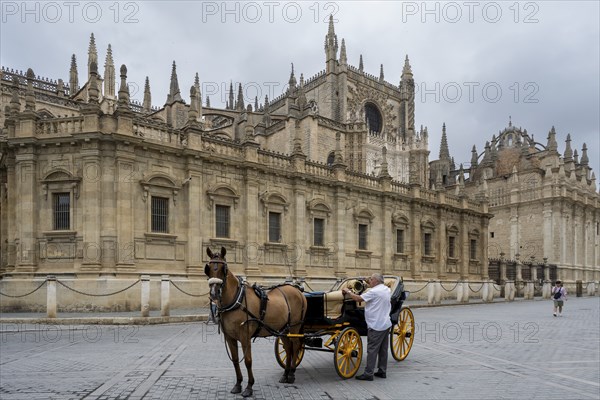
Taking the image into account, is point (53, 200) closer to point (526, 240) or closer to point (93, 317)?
point (93, 317)

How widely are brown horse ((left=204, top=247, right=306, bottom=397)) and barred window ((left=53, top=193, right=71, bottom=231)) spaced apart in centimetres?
1384

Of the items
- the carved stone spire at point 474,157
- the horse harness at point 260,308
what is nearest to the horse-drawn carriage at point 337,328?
the horse harness at point 260,308

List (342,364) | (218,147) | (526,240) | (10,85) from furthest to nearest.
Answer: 1. (526,240)
2. (10,85)
3. (218,147)
4. (342,364)

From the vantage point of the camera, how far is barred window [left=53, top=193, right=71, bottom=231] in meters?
18.0

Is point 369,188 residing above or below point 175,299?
above

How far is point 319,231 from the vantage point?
24797 mm

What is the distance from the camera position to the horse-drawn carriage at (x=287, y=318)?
6324 mm

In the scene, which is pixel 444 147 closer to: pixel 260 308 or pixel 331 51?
pixel 331 51

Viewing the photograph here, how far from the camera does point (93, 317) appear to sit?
573 inches

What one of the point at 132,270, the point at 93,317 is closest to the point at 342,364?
the point at 93,317

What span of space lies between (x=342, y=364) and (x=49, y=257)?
1472 cm

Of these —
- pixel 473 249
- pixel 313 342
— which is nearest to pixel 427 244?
pixel 473 249

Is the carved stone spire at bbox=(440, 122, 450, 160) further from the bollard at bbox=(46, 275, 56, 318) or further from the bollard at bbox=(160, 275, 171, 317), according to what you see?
the bollard at bbox=(46, 275, 56, 318)

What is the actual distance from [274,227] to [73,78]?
28.0 m
